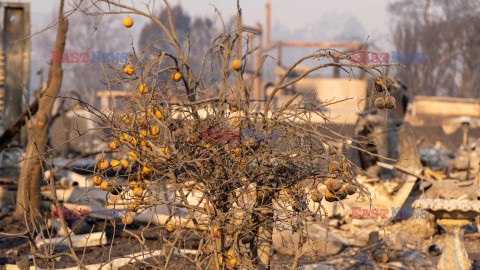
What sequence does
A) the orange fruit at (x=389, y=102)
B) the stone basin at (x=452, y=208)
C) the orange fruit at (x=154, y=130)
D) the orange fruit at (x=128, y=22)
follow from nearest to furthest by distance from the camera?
1. the orange fruit at (x=389, y=102)
2. the orange fruit at (x=154, y=130)
3. the orange fruit at (x=128, y=22)
4. the stone basin at (x=452, y=208)

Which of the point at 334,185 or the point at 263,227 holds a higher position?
the point at 334,185

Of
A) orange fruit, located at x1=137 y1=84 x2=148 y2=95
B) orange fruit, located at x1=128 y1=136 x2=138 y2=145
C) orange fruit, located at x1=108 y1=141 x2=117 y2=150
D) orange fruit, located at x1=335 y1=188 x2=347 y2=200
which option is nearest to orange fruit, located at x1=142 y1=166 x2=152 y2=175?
orange fruit, located at x1=128 y1=136 x2=138 y2=145

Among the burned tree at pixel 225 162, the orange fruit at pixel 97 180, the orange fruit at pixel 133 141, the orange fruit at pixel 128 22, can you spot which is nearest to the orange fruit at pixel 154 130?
the burned tree at pixel 225 162

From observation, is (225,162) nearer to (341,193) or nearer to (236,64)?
(236,64)

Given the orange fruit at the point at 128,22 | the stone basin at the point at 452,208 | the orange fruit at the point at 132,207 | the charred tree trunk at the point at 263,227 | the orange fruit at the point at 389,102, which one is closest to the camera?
the orange fruit at the point at 389,102

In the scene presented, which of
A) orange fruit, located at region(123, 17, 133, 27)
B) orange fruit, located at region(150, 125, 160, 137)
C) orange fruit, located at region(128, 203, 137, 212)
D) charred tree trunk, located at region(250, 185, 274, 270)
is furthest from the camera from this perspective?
orange fruit, located at region(123, 17, 133, 27)

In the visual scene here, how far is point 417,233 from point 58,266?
5765 mm

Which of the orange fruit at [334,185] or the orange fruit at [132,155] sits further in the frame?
the orange fruit at [334,185]

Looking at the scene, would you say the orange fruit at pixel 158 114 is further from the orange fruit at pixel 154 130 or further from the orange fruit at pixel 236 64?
the orange fruit at pixel 236 64

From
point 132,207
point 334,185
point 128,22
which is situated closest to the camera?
point 334,185

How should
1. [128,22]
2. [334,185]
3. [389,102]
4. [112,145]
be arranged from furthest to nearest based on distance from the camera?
[128,22]
[112,145]
[334,185]
[389,102]

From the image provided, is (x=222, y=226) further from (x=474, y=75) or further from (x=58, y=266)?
(x=474, y=75)

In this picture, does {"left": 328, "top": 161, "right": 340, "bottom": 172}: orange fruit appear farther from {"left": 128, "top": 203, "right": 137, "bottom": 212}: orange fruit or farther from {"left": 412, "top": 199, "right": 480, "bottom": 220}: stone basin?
{"left": 412, "top": 199, "right": 480, "bottom": 220}: stone basin

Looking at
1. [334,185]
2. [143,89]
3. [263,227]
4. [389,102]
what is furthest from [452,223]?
[143,89]
